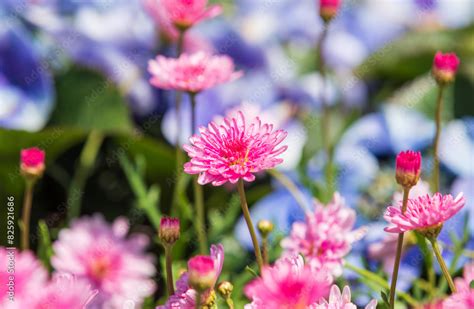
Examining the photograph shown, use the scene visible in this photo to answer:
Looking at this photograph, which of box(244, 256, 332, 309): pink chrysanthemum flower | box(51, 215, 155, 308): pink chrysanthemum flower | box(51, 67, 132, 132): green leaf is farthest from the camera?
box(51, 67, 132, 132): green leaf

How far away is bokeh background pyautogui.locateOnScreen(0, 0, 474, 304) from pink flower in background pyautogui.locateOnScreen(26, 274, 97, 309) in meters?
0.18

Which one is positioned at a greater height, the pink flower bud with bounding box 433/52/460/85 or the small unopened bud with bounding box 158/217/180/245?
the pink flower bud with bounding box 433/52/460/85

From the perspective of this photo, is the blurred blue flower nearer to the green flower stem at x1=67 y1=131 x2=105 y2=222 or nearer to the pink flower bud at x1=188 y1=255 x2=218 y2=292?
the green flower stem at x1=67 y1=131 x2=105 y2=222

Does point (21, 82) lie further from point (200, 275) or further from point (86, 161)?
point (200, 275)

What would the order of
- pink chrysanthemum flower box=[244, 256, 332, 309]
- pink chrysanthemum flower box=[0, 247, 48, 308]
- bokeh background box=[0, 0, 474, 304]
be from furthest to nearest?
bokeh background box=[0, 0, 474, 304] → pink chrysanthemum flower box=[0, 247, 48, 308] → pink chrysanthemum flower box=[244, 256, 332, 309]

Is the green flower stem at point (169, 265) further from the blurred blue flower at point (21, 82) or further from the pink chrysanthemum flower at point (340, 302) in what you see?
the blurred blue flower at point (21, 82)

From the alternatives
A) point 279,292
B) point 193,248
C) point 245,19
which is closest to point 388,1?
point 245,19

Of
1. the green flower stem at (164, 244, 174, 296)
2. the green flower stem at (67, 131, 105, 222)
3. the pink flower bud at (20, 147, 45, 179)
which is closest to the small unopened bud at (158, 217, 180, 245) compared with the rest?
the green flower stem at (164, 244, 174, 296)

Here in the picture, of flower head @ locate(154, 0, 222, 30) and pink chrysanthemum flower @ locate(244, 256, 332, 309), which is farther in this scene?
flower head @ locate(154, 0, 222, 30)

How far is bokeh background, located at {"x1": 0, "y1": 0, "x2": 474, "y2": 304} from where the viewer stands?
67 centimetres

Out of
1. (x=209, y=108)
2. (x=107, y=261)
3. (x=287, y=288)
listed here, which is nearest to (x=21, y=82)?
(x=209, y=108)

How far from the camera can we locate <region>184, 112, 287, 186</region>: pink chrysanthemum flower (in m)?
0.35

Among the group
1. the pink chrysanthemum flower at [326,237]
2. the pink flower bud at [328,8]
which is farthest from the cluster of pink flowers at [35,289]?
the pink flower bud at [328,8]

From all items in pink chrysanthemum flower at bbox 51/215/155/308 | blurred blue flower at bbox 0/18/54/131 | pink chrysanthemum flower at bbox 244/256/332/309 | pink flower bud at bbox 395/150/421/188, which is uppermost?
blurred blue flower at bbox 0/18/54/131
